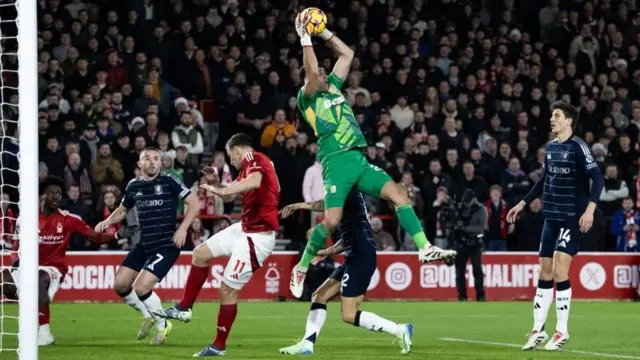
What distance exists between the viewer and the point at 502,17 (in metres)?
30.5

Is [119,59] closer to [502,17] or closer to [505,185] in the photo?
[505,185]

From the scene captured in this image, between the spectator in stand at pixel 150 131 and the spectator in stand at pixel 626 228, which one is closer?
the spectator in stand at pixel 150 131

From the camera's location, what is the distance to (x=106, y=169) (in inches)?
899

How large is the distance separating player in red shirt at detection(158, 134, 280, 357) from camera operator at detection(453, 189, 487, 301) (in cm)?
1087

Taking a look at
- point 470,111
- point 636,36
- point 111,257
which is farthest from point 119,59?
point 636,36

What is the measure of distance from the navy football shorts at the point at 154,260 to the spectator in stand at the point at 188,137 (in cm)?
919

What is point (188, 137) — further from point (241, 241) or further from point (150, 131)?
point (241, 241)

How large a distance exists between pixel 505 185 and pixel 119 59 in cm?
830

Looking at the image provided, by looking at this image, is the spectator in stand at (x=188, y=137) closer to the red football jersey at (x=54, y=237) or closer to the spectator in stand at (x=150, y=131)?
the spectator in stand at (x=150, y=131)

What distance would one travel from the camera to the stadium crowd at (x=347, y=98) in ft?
76.4

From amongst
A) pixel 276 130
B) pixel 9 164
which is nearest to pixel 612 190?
pixel 276 130

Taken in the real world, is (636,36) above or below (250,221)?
above

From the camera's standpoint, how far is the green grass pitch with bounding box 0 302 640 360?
1240 centimetres

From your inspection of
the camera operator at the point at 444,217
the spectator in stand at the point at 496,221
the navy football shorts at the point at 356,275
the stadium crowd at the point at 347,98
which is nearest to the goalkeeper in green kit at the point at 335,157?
the navy football shorts at the point at 356,275
